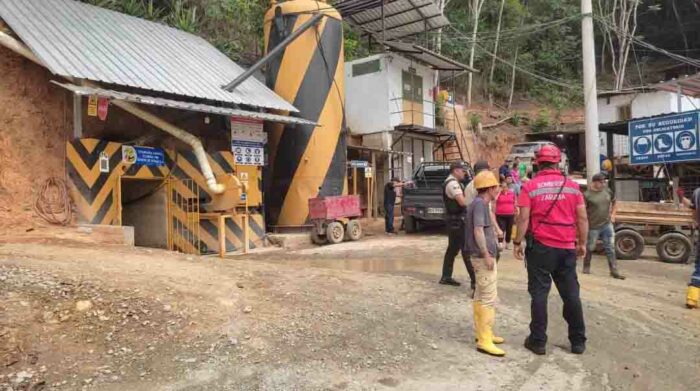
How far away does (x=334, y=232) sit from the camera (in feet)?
41.0

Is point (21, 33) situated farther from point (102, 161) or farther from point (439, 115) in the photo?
point (439, 115)

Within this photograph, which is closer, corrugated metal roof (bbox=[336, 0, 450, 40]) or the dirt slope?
the dirt slope

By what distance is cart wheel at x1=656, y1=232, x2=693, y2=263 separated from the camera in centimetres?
1062

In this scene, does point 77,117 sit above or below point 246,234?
above

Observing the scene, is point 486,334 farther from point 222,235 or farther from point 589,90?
point 589,90

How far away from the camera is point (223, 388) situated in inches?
151

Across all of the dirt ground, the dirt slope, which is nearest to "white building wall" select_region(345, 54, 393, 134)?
the dirt slope

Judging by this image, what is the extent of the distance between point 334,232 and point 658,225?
278 inches

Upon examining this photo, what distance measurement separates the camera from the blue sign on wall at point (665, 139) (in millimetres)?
12141

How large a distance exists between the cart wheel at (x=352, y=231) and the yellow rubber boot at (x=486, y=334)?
27.0ft

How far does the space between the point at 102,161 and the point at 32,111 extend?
4.34 feet

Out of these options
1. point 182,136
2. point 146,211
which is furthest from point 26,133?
point 146,211

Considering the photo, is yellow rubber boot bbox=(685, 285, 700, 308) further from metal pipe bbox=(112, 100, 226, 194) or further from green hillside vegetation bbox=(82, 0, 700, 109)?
green hillside vegetation bbox=(82, 0, 700, 109)

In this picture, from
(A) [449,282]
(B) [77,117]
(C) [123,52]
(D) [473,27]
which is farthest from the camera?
(D) [473,27]
